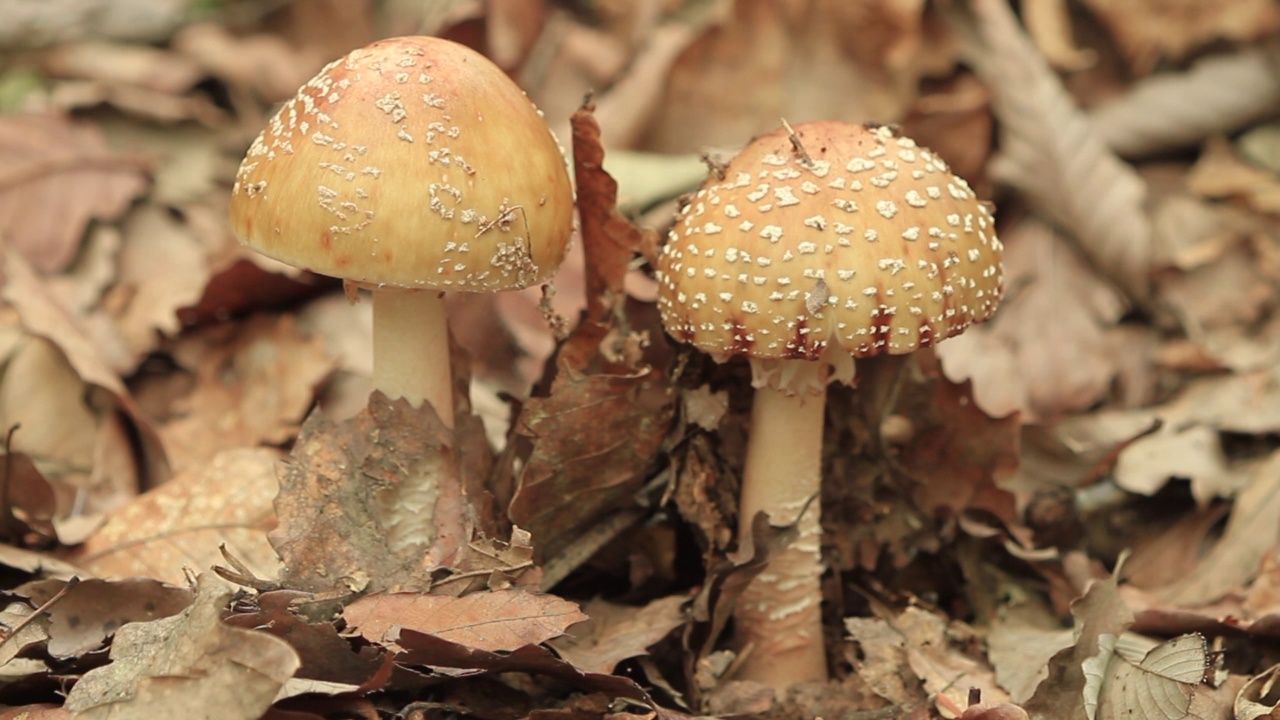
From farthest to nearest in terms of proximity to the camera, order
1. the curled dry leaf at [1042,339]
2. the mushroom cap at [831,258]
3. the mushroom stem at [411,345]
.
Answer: the curled dry leaf at [1042,339] → the mushroom stem at [411,345] → the mushroom cap at [831,258]

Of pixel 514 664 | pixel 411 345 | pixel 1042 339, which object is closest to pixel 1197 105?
pixel 1042 339

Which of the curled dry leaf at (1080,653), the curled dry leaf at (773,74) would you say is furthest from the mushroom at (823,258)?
the curled dry leaf at (773,74)

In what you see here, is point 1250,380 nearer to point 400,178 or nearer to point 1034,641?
point 1034,641

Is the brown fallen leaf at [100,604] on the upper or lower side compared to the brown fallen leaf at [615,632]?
upper

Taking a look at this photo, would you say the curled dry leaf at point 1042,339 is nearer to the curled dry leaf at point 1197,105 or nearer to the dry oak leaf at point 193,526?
the curled dry leaf at point 1197,105

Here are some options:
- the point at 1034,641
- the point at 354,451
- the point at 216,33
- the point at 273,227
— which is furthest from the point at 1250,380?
the point at 216,33

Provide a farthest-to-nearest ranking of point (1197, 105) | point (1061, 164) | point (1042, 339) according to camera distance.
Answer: point (1197, 105) → point (1061, 164) → point (1042, 339)

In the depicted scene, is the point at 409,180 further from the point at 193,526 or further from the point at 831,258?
the point at 193,526
